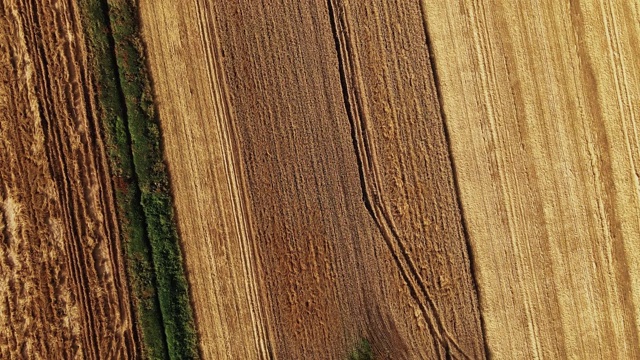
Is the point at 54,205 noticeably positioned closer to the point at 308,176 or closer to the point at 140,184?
the point at 140,184

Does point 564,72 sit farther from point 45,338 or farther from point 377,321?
point 45,338

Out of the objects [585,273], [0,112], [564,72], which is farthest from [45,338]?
[564,72]

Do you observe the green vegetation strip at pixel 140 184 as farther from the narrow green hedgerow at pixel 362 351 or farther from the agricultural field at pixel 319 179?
the narrow green hedgerow at pixel 362 351

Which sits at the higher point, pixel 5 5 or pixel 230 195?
pixel 5 5

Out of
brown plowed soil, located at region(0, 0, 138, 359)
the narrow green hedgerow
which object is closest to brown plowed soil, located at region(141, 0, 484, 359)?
the narrow green hedgerow

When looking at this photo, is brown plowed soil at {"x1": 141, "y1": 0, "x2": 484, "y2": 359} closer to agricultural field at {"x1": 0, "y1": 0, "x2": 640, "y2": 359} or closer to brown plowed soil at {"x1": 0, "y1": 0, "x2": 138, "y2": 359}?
agricultural field at {"x1": 0, "y1": 0, "x2": 640, "y2": 359}

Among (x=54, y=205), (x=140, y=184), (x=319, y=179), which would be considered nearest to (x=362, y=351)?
(x=319, y=179)

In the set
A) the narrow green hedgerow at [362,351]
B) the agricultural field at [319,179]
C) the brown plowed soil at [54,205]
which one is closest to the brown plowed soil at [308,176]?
the agricultural field at [319,179]
